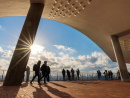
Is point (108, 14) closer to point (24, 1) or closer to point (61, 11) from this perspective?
point (61, 11)

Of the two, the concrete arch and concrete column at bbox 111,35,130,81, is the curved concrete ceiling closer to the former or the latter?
the concrete arch

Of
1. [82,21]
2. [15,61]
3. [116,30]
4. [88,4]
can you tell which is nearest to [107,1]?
[88,4]

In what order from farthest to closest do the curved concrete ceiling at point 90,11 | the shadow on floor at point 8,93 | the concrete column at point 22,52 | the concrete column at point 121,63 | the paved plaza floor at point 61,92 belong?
the concrete column at point 121,63 → the curved concrete ceiling at point 90,11 → the concrete column at point 22,52 → the paved plaza floor at point 61,92 → the shadow on floor at point 8,93

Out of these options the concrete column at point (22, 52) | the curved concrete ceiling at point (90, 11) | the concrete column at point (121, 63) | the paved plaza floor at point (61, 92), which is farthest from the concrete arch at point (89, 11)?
the paved plaza floor at point (61, 92)

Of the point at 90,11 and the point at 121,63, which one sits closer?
the point at 90,11

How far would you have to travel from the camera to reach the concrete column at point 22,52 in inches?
247

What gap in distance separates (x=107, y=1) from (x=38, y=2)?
725cm

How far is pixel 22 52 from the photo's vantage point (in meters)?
7.05

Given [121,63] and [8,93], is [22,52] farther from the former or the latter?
[121,63]

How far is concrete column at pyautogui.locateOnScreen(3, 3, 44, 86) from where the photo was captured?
20.6ft

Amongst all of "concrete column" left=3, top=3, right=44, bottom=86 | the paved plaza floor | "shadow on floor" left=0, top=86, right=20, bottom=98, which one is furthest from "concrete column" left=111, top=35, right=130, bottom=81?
"shadow on floor" left=0, top=86, right=20, bottom=98

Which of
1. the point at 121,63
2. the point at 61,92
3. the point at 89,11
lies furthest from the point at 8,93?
the point at 121,63

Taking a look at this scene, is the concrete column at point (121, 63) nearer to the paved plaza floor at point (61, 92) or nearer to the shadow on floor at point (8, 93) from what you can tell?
the paved plaza floor at point (61, 92)

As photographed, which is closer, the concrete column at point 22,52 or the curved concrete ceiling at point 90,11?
the concrete column at point 22,52
